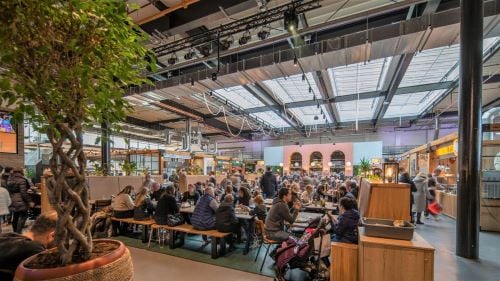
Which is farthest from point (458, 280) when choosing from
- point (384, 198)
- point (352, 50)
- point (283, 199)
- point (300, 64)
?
point (300, 64)

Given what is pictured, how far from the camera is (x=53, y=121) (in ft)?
3.84

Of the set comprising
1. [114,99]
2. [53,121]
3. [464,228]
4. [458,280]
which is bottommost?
[458,280]

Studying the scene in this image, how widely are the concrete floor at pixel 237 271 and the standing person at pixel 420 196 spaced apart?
1885mm

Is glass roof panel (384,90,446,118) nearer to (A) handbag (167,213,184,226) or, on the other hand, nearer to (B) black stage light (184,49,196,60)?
(B) black stage light (184,49,196,60)

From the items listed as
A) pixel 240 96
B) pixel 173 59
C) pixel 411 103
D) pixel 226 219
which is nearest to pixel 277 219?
pixel 226 219

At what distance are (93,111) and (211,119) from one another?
11.3m

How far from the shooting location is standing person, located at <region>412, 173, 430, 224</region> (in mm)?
7043

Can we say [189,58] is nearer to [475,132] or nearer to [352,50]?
[352,50]

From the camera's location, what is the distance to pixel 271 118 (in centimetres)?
1317

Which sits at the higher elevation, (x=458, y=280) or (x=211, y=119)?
(x=211, y=119)

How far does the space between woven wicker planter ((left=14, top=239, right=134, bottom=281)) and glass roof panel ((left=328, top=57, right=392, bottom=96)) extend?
5.79 metres

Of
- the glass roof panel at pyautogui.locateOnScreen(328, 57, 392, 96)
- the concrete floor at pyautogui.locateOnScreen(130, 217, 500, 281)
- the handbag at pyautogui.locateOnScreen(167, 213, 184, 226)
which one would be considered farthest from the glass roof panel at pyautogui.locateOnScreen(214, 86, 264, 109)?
the concrete floor at pyautogui.locateOnScreen(130, 217, 500, 281)

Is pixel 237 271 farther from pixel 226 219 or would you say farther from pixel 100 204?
pixel 100 204

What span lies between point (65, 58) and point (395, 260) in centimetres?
312
